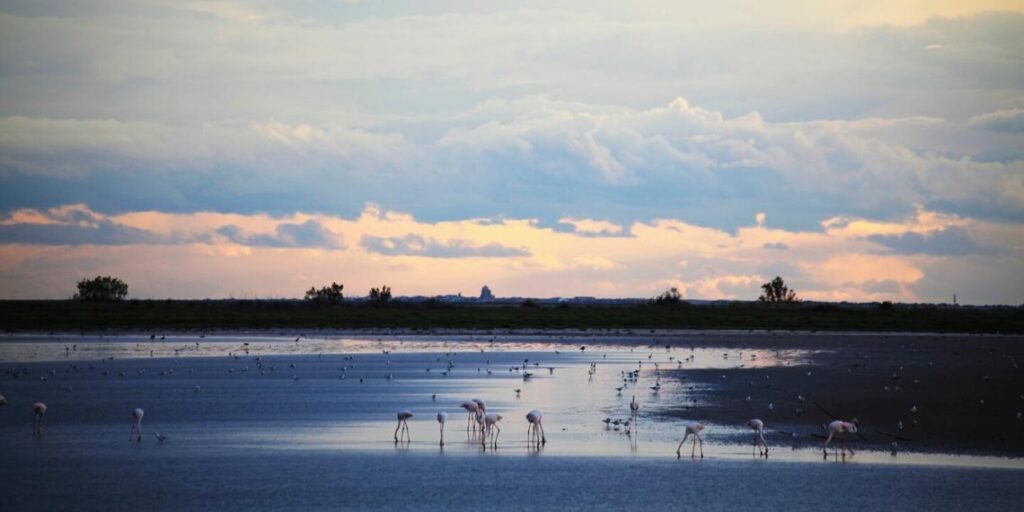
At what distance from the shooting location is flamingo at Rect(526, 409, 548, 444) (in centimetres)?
2283

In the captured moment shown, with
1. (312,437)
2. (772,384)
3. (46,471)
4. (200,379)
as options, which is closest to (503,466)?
(312,437)

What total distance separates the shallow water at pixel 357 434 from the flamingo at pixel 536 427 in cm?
23

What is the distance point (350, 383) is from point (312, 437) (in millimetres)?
12926

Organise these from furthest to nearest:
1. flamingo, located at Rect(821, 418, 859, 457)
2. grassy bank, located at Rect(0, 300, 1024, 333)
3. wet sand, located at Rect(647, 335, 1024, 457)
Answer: grassy bank, located at Rect(0, 300, 1024, 333) < wet sand, located at Rect(647, 335, 1024, 457) < flamingo, located at Rect(821, 418, 859, 457)

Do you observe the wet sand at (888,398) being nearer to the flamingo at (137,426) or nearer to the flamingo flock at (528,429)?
the flamingo flock at (528,429)

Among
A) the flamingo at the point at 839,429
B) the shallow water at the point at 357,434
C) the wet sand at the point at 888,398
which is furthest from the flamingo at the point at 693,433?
the wet sand at the point at 888,398

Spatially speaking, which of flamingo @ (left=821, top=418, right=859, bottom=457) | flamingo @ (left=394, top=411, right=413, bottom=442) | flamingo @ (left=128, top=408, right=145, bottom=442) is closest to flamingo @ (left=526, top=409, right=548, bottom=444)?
flamingo @ (left=394, top=411, right=413, bottom=442)

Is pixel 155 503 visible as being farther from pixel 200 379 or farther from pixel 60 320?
pixel 60 320

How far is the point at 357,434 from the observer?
24781 mm

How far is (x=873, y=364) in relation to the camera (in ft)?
145

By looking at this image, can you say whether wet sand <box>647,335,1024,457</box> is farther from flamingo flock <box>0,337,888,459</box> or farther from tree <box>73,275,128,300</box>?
tree <box>73,275,128,300</box>

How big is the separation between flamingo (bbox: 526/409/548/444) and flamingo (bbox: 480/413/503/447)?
585mm

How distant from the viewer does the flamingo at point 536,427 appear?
74.9ft

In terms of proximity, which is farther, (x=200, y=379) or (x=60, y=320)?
(x=60, y=320)
